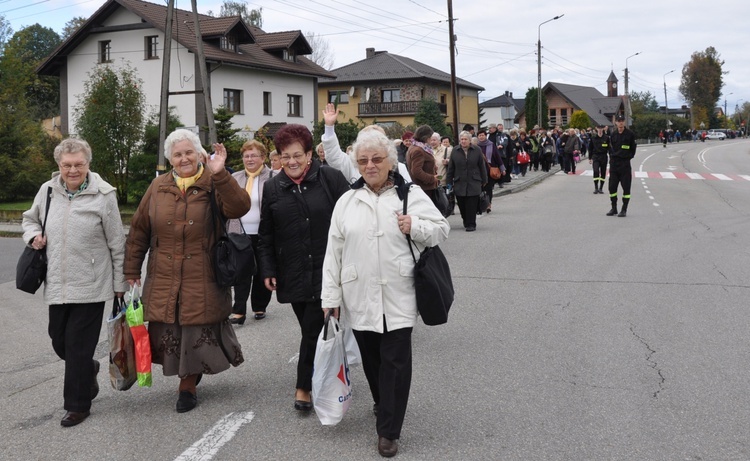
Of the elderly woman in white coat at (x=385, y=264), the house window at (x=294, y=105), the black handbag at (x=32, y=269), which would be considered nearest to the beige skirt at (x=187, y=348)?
the black handbag at (x=32, y=269)

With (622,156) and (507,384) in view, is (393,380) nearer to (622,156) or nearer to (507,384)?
(507,384)

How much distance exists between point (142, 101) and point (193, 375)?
841 inches

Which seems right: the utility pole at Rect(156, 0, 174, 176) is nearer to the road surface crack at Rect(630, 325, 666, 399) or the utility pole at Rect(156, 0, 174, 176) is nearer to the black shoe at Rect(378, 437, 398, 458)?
the road surface crack at Rect(630, 325, 666, 399)

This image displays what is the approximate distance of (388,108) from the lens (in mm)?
64875

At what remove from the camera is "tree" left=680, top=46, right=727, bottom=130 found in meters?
132

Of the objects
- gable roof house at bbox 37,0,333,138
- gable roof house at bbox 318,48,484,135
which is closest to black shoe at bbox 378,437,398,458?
gable roof house at bbox 37,0,333,138

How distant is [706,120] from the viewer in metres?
133

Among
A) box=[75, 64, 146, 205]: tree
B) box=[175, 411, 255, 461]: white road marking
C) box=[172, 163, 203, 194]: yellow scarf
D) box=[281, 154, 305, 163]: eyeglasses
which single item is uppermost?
box=[75, 64, 146, 205]: tree

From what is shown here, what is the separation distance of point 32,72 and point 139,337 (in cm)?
4210

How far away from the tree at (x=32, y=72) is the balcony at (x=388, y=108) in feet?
81.8

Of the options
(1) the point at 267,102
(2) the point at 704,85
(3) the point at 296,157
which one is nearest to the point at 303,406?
(3) the point at 296,157

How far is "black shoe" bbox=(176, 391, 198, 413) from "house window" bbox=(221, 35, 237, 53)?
1564 inches

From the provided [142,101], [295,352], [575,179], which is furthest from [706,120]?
[295,352]

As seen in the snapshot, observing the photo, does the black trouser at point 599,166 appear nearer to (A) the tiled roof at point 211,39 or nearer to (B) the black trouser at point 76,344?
(B) the black trouser at point 76,344
